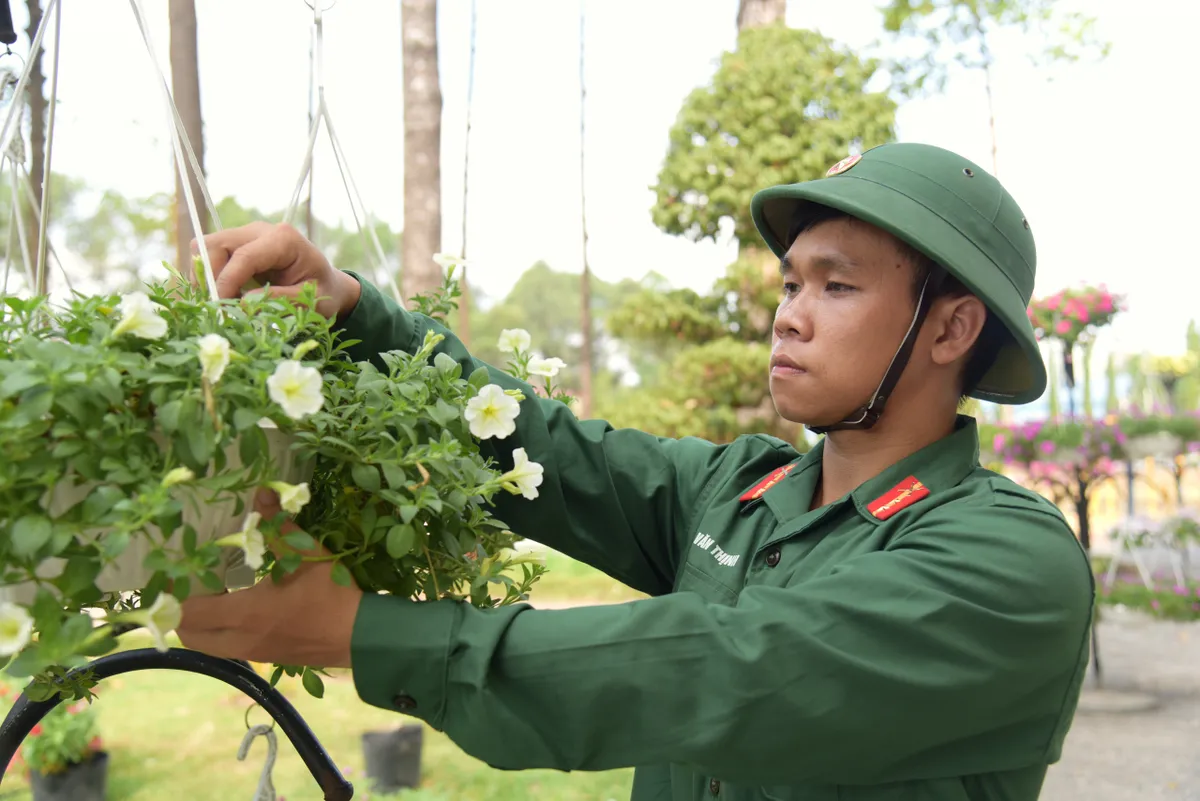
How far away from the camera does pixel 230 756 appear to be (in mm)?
4473

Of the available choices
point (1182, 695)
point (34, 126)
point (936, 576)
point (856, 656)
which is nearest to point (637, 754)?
point (856, 656)

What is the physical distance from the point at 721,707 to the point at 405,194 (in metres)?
4.31

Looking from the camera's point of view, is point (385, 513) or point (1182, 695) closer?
point (385, 513)

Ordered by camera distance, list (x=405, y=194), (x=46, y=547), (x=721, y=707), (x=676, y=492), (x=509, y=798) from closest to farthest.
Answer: (x=46, y=547) → (x=721, y=707) → (x=676, y=492) → (x=509, y=798) → (x=405, y=194)

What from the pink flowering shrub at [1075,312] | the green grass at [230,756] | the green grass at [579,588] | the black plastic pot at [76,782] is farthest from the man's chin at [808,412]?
the green grass at [579,588]

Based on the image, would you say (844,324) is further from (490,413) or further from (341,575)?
(341,575)

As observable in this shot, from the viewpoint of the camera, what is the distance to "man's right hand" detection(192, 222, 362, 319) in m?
1.10

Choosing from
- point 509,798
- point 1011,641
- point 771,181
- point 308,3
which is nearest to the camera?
point 1011,641

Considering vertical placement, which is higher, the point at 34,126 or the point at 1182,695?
the point at 34,126

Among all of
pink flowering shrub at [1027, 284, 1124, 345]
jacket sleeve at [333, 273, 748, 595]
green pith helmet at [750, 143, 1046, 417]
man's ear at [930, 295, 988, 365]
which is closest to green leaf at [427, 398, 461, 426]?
jacket sleeve at [333, 273, 748, 595]

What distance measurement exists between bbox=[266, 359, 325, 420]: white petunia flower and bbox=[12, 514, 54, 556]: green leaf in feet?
0.59

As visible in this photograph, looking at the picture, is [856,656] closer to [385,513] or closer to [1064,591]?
[1064,591]

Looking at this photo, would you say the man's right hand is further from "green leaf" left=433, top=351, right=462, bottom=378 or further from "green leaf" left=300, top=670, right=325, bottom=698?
"green leaf" left=300, top=670, right=325, bottom=698

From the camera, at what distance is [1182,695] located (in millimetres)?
5551
